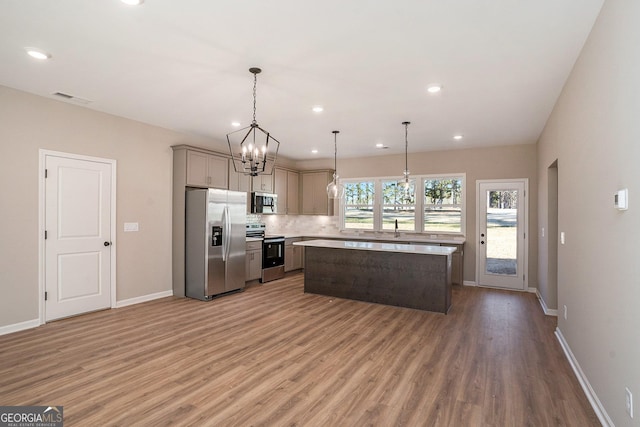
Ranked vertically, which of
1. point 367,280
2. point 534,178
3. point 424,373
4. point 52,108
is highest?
point 52,108

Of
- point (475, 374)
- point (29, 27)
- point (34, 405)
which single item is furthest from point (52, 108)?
point (475, 374)

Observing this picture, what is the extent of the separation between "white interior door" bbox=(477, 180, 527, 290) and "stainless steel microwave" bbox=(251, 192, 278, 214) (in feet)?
14.1

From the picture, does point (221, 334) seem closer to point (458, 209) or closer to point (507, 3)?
point (507, 3)

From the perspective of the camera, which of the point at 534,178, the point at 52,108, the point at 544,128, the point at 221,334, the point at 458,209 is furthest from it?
the point at 458,209

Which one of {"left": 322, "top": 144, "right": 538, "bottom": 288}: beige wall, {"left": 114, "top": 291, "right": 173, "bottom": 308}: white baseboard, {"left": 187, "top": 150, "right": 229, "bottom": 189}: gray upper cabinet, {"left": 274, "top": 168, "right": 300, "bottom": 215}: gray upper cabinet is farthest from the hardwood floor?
{"left": 274, "top": 168, "right": 300, "bottom": 215}: gray upper cabinet

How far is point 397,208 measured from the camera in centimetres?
766

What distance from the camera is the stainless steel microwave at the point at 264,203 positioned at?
278 inches

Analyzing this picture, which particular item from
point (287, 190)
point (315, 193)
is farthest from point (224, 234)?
point (315, 193)

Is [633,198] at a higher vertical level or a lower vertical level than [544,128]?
lower

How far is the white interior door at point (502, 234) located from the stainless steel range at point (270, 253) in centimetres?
406

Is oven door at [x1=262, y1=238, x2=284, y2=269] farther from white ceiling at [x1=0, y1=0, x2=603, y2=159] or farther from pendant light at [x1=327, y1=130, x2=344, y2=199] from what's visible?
white ceiling at [x1=0, y1=0, x2=603, y2=159]

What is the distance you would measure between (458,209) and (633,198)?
5.37 meters

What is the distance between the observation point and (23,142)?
13.1 feet

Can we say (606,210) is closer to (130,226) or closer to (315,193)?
(130,226)
